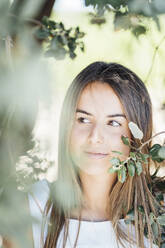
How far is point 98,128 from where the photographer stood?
5.35ft

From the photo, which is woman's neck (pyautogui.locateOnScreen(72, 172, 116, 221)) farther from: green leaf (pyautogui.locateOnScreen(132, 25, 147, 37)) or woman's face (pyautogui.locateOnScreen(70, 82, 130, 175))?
green leaf (pyautogui.locateOnScreen(132, 25, 147, 37))

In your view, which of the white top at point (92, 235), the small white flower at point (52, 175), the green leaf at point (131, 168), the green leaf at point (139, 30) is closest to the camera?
the green leaf at point (131, 168)

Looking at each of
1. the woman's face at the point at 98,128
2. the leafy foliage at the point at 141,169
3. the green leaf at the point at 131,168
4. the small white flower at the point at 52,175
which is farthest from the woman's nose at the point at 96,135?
the small white flower at the point at 52,175

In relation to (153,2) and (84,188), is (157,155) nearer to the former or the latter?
(153,2)

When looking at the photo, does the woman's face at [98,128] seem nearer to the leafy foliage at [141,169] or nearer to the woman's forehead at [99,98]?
the woman's forehead at [99,98]

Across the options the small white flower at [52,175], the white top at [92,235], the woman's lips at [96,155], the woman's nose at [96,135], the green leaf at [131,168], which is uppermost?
the woman's nose at [96,135]

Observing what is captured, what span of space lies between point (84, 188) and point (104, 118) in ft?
1.46

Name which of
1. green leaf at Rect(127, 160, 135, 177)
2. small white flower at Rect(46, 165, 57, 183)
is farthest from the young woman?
small white flower at Rect(46, 165, 57, 183)

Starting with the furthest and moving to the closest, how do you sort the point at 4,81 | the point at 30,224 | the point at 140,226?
the point at 140,226 < the point at 30,224 < the point at 4,81

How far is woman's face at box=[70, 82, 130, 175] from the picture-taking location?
1616 millimetres

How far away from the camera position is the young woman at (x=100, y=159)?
5.41 ft

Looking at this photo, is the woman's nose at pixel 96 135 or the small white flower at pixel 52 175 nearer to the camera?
the woman's nose at pixel 96 135

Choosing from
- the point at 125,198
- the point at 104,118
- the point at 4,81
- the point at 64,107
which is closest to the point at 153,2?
the point at 4,81

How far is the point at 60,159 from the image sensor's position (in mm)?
1947
